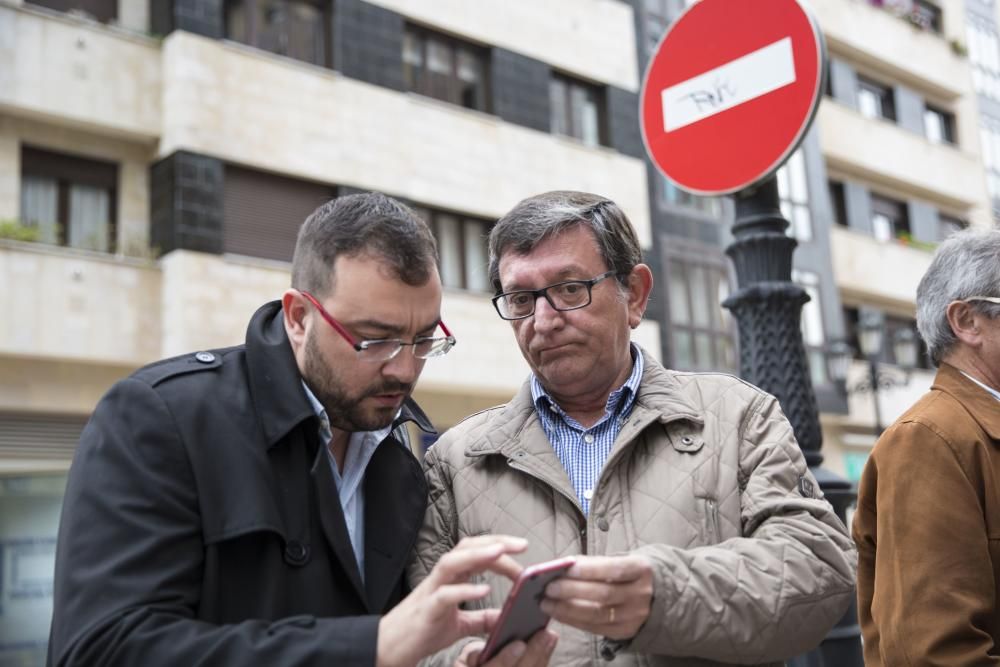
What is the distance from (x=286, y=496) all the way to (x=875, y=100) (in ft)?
Result: 95.4

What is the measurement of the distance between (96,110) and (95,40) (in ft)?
3.22

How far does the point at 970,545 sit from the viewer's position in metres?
2.95

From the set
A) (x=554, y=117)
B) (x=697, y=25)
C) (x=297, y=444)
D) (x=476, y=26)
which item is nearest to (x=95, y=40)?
(x=476, y=26)

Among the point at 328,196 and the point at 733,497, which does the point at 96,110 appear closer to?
the point at 328,196

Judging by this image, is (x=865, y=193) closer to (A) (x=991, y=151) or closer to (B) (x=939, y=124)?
(B) (x=939, y=124)

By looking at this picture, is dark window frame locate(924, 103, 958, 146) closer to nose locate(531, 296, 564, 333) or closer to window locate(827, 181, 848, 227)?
window locate(827, 181, 848, 227)

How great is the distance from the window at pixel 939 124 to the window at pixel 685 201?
9.65 m

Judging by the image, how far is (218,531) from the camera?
2461 mm

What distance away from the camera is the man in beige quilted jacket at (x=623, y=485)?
99.6 inches

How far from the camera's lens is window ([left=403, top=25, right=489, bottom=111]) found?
19000 mm

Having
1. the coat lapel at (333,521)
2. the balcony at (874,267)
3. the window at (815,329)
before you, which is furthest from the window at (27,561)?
the balcony at (874,267)

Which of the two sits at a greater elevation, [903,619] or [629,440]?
[629,440]

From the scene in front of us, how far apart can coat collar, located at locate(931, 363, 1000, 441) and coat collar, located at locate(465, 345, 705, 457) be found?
78 cm

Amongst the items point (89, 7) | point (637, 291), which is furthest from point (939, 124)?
point (637, 291)
